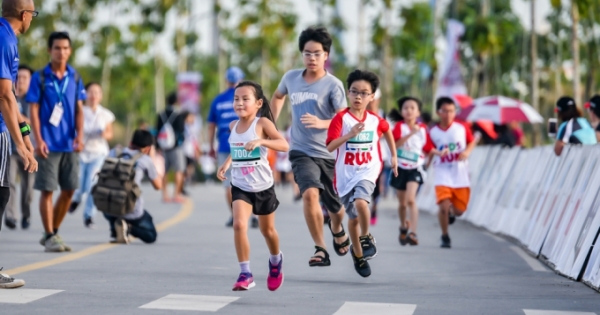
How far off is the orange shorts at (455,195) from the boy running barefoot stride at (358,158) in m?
3.91

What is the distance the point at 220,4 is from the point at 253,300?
171 feet

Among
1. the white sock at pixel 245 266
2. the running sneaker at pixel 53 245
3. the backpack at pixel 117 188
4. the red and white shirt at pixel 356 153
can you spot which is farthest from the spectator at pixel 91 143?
A: the white sock at pixel 245 266

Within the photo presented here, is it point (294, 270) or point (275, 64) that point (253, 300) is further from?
point (275, 64)

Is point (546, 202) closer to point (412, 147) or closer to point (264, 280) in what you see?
point (412, 147)

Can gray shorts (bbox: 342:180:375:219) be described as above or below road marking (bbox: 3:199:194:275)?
above

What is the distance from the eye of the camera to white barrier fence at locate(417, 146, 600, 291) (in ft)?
34.7

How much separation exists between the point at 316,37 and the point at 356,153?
1045 mm

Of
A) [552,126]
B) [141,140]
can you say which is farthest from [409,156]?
[141,140]

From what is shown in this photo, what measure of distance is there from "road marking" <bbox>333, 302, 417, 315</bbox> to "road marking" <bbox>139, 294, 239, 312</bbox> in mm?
800

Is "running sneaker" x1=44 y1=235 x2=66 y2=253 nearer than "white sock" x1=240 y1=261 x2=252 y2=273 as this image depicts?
No

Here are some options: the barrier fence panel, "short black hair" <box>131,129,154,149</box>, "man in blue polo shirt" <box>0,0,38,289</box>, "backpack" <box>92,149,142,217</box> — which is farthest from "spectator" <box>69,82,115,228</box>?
"man in blue polo shirt" <box>0,0,38,289</box>

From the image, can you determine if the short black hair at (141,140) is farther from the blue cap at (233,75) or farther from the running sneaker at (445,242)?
the running sneaker at (445,242)

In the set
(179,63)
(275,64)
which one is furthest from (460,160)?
(275,64)

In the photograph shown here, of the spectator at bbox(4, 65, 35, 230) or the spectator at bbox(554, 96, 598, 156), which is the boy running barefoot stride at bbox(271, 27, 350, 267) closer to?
the spectator at bbox(554, 96, 598, 156)
